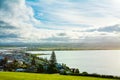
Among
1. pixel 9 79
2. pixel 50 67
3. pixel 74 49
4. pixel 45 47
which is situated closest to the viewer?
pixel 9 79

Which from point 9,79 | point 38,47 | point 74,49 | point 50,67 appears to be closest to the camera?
point 9,79

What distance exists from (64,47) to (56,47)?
9425 millimetres

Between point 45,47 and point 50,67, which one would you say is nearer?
point 50,67

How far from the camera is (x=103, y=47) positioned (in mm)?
198125

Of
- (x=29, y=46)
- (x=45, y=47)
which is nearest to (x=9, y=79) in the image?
(x=29, y=46)

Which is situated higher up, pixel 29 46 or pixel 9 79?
pixel 29 46

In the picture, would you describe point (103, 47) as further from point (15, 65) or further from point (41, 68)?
point (41, 68)

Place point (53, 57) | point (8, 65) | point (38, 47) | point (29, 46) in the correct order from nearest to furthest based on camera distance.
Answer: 1. point (53, 57)
2. point (8, 65)
3. point (29, 46)
4. point (38, 47)

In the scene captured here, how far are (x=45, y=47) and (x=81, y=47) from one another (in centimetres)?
3880

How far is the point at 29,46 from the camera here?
467 ft

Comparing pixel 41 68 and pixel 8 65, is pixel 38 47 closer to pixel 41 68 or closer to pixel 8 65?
pixel 8 65

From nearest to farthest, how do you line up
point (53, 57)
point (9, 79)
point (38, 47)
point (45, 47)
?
point (9, 79)
point (53, 57)
point (38, 47)
point (45, 47)

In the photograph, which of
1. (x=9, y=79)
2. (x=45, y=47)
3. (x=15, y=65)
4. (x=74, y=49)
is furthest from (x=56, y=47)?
(x=9, y=79)

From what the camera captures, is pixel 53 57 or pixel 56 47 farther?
pixel 56 47
